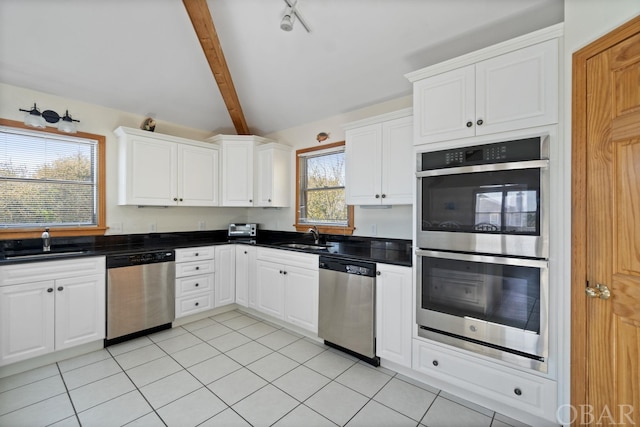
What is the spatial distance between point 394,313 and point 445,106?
64.7 inches

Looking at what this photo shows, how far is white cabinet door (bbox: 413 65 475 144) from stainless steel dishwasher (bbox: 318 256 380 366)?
46.3 inches

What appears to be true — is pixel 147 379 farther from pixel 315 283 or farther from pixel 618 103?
pixel 618 103

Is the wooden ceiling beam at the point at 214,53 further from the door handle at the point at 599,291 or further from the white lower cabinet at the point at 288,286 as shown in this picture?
the door handle at the point at 599,291

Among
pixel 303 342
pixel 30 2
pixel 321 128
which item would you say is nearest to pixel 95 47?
pixel 30 2

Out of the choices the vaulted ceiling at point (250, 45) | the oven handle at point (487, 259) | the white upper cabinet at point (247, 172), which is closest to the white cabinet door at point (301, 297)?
the oven handle at point (487, 259)

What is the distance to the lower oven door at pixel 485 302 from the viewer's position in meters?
1.64

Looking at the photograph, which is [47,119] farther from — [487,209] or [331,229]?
[487,209]

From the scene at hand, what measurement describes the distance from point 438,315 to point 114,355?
293 centimetres

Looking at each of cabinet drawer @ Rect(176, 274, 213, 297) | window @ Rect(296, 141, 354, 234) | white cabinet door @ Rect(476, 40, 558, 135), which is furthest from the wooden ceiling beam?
white cabinet door @ Rect(476, 40, 558, 135)

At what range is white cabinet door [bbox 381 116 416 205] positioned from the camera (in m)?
2.50

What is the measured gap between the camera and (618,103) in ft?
4.38

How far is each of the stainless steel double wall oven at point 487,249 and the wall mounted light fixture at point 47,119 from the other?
3508mm

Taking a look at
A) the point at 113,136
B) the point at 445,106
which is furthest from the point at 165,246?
the point at 445,106

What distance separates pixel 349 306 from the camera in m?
2.51
